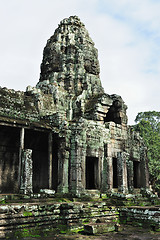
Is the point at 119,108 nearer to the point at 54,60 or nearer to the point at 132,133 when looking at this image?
the point at 132,133

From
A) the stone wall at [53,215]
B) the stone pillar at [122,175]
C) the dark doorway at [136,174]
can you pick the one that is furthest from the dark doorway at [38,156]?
the dark doorway at [136,174]

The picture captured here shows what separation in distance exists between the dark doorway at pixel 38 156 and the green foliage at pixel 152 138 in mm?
15553

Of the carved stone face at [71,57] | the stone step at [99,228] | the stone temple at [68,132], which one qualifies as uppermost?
the carved stone face at [71,57]

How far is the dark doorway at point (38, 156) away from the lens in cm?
1508

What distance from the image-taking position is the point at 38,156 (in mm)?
15562

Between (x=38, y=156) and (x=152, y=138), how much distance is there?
18.6 m

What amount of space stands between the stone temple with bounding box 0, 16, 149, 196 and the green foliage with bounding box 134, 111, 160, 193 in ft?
35.0

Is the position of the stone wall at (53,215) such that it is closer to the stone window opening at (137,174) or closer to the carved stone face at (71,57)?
the stone window opening at (137,174)

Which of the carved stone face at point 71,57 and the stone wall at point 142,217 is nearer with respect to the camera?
the stone wall at point 142,217

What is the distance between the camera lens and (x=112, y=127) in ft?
51.1

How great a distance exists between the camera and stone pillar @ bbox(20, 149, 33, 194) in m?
11.1

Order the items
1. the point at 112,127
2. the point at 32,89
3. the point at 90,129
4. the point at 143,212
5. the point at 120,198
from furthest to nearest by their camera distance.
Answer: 1. the point at 32,89
2. the point at 112,127
3. the point at 90,129
4. the point at 120,198
5. the point at 143,212

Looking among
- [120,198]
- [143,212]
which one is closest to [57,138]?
[120,198]

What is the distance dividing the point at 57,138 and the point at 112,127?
153 inches
